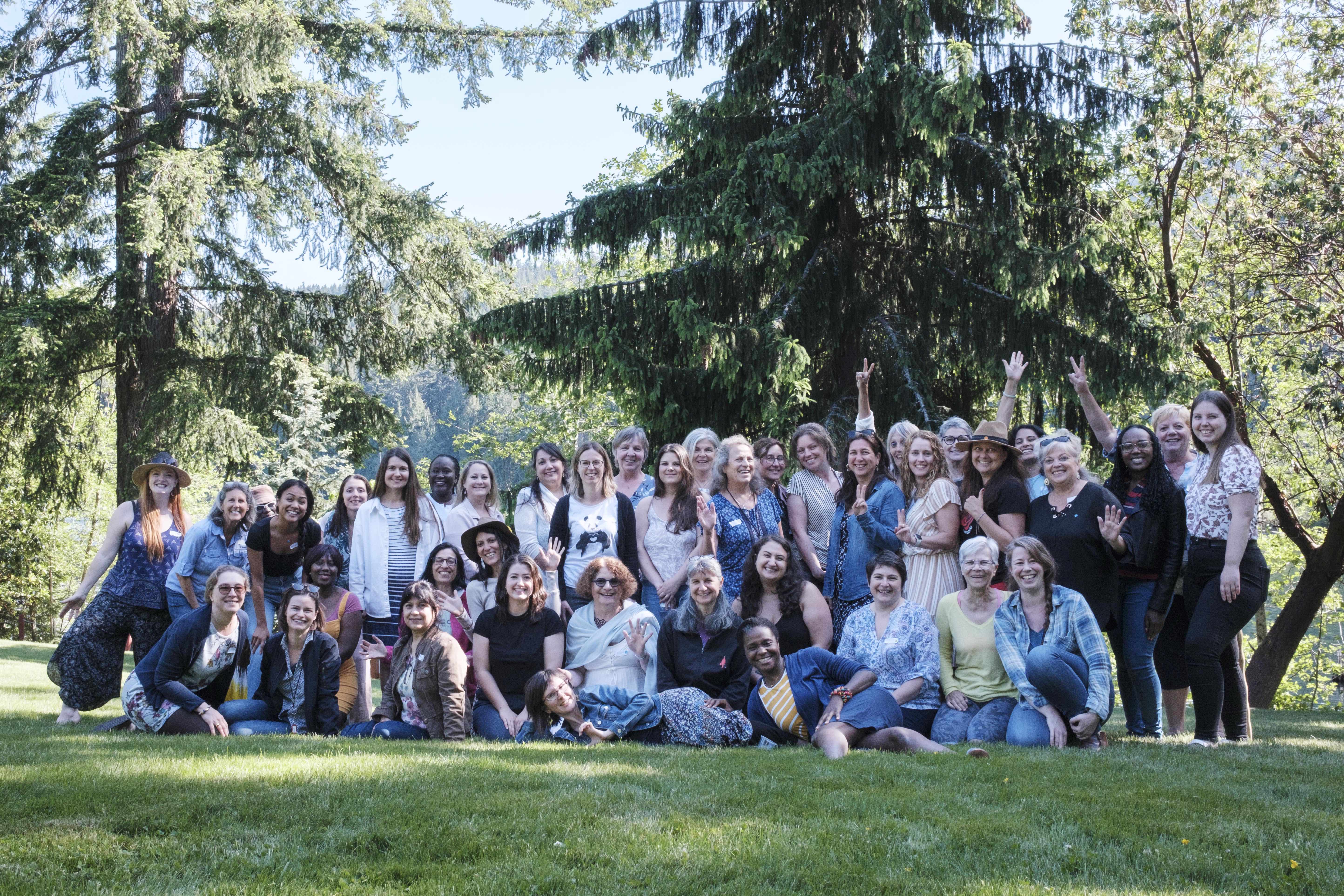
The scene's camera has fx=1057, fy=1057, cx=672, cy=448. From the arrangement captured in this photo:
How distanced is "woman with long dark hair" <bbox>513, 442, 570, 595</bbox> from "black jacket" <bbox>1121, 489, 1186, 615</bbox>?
3.77 meters

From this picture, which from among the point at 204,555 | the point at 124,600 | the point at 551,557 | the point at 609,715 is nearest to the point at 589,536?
the point at 551,557

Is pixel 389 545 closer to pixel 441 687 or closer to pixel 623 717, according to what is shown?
pixel 441 687

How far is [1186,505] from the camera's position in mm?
6250

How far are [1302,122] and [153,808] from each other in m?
14.1

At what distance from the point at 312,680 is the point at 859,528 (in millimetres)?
3570

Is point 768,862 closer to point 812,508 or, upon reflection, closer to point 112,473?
point 812,508

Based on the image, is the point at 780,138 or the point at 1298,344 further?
the point at 1298,344

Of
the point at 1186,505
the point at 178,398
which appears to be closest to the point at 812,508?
the point at 1186,505

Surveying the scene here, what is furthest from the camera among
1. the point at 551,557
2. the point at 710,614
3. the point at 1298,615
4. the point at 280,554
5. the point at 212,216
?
the point at 212,216

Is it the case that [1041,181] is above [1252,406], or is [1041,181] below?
above

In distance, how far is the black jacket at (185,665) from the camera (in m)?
6.38

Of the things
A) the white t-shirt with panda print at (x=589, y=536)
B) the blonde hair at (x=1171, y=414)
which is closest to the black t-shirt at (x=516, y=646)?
the white t-shirt with panda print at (x=589, y=536)

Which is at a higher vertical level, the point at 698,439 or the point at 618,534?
the point at 698,439

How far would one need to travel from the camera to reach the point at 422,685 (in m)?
6.26
